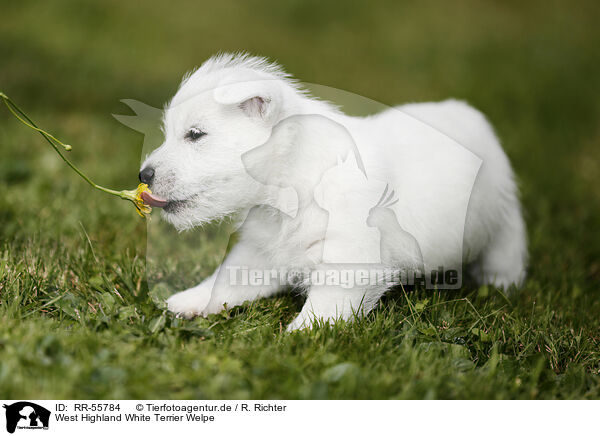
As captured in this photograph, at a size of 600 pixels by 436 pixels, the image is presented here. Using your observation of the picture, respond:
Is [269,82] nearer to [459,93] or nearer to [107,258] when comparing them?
[107,258]

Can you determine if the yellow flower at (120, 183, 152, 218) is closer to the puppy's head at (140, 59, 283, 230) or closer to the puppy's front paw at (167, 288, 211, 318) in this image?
the puppy's head at (140, 59, 283, 230)

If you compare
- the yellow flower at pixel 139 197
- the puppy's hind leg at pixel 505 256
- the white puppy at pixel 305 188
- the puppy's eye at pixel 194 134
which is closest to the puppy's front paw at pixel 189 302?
the white puppy at pixel 305 188

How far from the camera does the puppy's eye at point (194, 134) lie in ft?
8.86

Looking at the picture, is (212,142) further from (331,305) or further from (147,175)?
(331,305)

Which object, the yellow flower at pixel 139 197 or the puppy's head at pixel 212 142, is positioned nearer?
the puppy's head at pixel 212 142

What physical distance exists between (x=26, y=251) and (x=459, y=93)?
18.9ft

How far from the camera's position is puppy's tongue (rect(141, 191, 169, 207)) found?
2752 millimetres

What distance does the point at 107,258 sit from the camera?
3.44 metres
